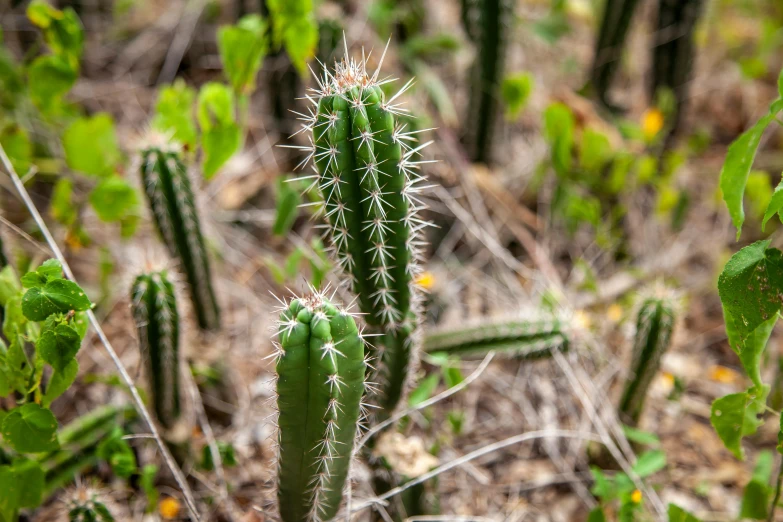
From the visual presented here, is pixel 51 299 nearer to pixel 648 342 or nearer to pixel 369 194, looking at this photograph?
pixel 369 194

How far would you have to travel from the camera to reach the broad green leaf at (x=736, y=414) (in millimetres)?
1589

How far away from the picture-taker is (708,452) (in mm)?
2494

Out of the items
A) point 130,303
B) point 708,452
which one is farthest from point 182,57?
point 708,452

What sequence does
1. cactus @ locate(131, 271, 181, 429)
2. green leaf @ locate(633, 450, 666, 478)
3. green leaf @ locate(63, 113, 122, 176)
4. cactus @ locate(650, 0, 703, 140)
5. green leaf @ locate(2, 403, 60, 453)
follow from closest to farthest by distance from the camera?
green leaf @ locate(2, 403, 60, 453) → cactus @ locate(131, 271, 181, 429) → green leaf @ locate(633, 450, 666, 478) → green leaf @ locate(63, 113, 122, 176) → cactus @ locate(650, 0, 703, 140)

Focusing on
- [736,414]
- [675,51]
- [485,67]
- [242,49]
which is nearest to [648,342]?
[736,414]

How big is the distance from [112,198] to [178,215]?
1.20 ft

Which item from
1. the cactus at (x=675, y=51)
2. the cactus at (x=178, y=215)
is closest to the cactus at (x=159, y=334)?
the cactus at (x=178, y=215)

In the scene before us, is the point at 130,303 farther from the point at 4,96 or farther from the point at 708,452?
the point at 708,452

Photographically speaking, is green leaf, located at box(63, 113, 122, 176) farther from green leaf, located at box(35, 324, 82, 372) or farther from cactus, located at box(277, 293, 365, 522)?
cactus, located at box(277, 293, 365, 522)

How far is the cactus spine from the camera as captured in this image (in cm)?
208

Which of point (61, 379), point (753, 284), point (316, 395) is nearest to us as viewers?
point (316, 395)

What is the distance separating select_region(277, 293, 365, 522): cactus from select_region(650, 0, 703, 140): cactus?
260cm

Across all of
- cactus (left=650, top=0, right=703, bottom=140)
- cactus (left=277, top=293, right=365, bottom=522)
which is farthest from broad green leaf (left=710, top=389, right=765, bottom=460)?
cactus (left=650, top=0, right=703, bottom=140)

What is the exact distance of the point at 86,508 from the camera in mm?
1746
